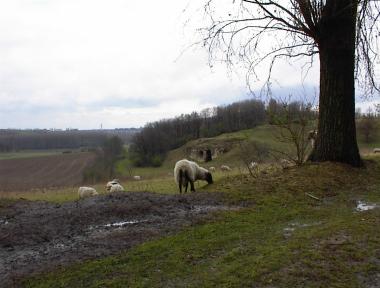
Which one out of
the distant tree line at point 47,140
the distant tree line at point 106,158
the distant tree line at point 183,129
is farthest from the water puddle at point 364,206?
the distant tree line at point 183,129

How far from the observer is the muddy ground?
6328 millimetres

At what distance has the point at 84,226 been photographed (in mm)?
7871

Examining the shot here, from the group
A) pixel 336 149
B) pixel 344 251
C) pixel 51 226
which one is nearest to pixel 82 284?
pixel 51 226

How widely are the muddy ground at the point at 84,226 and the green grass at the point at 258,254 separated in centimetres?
37

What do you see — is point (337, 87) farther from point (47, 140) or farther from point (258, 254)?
point (47, 140)

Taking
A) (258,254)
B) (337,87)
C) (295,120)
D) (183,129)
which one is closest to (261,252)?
(258,254)

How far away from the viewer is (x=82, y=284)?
534 centimetres

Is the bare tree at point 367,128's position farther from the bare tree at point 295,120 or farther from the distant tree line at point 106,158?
the bare tree at point 295,120

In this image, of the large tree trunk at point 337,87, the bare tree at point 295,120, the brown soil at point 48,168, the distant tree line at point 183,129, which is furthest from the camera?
the distant tree line at point 183,129

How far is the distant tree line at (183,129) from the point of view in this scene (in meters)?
93.7

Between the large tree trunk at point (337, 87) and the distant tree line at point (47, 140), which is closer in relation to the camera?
the large tree trunk at point (337, 87)

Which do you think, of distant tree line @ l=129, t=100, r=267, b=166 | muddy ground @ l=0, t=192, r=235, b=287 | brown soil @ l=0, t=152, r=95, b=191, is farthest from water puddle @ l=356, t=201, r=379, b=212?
distant tree line @ l=129, t=100, r=267, b=166

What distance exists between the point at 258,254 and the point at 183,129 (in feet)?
349

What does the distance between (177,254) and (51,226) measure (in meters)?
2.76
